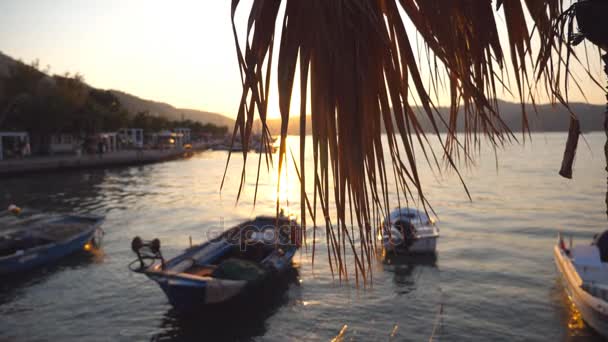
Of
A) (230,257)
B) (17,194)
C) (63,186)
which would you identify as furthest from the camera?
(63,186)

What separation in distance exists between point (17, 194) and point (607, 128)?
1633 inches

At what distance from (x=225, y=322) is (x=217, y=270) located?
4.87ft

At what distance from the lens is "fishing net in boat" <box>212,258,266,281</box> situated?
1287 centimetres

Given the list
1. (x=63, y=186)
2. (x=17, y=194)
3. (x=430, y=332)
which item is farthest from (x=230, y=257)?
(x=63, y=186)

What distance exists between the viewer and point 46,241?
707 inches

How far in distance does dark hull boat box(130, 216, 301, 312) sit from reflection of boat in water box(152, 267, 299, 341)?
0.32m

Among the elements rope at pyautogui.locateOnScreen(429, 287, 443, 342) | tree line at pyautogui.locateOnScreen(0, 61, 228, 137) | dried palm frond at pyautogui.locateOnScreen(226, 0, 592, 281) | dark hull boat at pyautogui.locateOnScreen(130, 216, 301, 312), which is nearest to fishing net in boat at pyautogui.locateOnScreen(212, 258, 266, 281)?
dark hull boat at pyautogui.locateOnScreen(130, 216, 301, 312)

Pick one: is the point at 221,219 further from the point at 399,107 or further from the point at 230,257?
the point at 399,107

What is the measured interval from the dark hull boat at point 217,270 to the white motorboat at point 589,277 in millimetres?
7685

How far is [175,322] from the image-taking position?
1273 cm

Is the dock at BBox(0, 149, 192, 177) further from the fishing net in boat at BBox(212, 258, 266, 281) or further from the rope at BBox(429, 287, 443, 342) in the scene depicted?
the rope at BBox(429, 287, 443, 342)

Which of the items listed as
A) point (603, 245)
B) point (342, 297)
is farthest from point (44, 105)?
point (603, 245)

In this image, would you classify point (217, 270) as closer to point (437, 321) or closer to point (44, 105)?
point (437, 321)

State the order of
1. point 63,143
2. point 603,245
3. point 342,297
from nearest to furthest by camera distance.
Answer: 1. point 603,245
2. point 342,297
3. point 63,143
